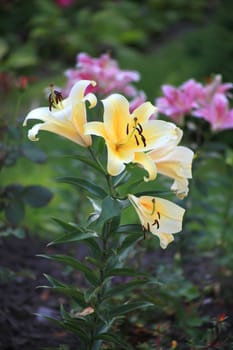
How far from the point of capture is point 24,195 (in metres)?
2.35

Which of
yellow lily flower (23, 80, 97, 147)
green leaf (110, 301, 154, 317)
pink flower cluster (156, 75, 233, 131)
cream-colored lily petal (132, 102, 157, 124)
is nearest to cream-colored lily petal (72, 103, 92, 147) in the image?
yellow lily flower (23, 80, 97, 147)

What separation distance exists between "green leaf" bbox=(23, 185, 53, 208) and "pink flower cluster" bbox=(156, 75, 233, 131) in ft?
1.76

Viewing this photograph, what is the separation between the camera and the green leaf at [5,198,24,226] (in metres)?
2.30

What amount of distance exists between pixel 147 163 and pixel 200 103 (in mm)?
983

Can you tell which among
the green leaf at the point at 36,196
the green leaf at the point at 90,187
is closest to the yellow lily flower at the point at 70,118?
the green leaf at the point at 90,187

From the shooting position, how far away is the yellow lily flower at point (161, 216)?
62.1 inches

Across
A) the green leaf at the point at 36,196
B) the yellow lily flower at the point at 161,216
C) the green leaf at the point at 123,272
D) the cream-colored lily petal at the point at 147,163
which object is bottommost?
the green leaf at the point at 36,196

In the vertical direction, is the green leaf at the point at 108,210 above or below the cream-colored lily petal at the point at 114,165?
below

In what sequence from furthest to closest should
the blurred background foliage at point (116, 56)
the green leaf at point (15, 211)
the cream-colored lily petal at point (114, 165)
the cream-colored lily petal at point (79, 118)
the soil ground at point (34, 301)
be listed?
the blurred background foliage at point (116, 56)
the green leaf at point (15, 211)
the soil ground at point (34, 301)
the cream-colored lily petal at point (79, 118)
the cream-colored lily petal at point (114, 165)

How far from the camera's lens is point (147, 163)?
1.54 metres

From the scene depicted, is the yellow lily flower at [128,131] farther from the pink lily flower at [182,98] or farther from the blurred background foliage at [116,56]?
the blurred background foliage at [116,56]

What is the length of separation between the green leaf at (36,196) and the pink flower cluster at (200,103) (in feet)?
1.76

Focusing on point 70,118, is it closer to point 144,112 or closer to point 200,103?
point 144,112

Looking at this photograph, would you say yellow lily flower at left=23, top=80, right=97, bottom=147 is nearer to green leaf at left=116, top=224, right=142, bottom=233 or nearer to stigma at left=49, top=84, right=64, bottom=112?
stigma at left=49, top=84, right=64, bottom=112
